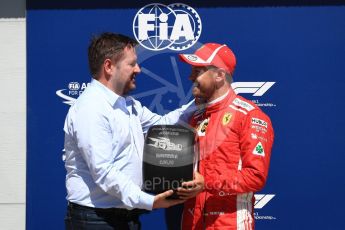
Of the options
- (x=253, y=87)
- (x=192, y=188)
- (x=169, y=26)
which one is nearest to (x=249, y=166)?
(x=192, y=188)

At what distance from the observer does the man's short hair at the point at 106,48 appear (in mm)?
2480

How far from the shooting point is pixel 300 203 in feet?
11.8

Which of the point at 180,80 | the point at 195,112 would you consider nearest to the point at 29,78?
the point at 180,80

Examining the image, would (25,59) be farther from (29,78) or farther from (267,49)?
(267,49)

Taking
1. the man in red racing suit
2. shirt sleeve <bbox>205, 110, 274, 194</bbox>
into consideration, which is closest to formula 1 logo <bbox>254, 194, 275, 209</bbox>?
the man in red racing suit

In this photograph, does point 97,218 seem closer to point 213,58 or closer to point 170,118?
point 170,118

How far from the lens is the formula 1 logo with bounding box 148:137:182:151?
2.38m

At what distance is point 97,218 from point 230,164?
2.12 feet

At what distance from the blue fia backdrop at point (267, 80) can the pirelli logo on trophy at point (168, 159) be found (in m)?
1.22

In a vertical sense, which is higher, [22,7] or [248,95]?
[22,7]

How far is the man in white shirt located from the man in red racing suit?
184mm

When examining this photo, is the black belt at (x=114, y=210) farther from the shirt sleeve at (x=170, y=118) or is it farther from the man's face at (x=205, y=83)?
the man's face at (x=205, y=83)

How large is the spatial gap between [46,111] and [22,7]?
71cm

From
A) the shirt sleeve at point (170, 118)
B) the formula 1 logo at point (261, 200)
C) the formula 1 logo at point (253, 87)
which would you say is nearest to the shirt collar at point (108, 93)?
the shirt sleeve at point (170, 118)
